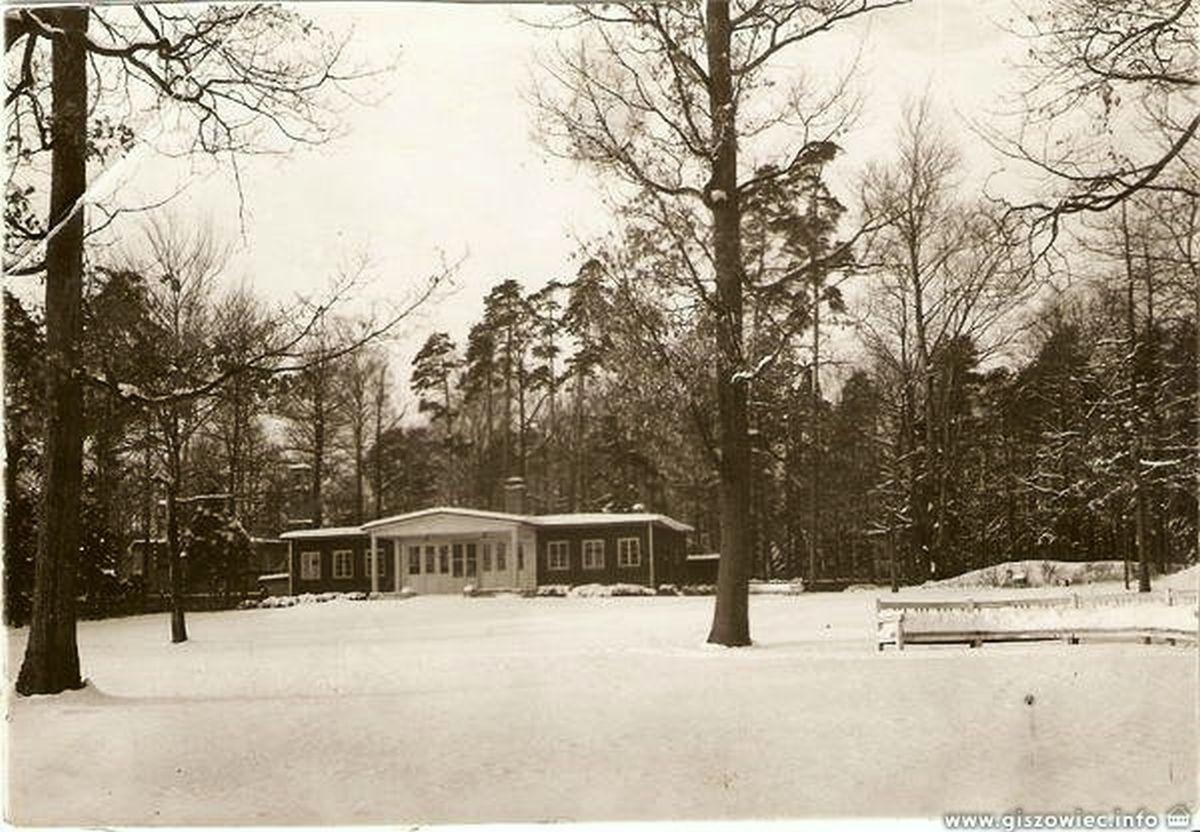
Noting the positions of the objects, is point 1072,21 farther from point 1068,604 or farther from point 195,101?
point 195,101

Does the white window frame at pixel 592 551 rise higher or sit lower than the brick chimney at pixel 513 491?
lower

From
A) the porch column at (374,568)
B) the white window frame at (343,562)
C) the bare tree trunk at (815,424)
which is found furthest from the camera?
the porch column at (374,568)

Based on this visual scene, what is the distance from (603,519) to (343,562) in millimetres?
8358

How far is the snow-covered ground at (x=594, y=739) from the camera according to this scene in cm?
609

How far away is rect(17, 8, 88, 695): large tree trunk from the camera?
7535 millimetres

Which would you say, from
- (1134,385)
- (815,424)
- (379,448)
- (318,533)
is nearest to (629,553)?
(815,424)

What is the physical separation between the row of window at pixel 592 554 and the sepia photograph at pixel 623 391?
12.1 meters

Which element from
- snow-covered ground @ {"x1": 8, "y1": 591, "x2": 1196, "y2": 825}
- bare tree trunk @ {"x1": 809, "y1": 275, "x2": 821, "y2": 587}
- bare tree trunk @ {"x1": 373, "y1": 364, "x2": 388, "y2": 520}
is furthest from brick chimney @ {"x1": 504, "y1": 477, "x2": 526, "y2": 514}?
snow-covered ground @ {"x1": 8, "y1": 591, "x2": 1196, "y2": 825}

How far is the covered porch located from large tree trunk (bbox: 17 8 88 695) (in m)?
4.59

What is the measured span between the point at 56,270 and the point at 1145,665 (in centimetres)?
753

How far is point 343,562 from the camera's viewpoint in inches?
549

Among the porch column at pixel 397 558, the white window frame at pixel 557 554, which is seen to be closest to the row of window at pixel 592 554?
the white window frame at pixel 557 554

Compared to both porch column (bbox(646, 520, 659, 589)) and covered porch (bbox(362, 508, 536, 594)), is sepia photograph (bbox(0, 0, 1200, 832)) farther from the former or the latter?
porch column (bbox(646, 520, 659, 589))

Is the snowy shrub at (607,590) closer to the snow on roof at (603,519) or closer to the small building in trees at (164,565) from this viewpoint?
the snow on roof at (603,519)
